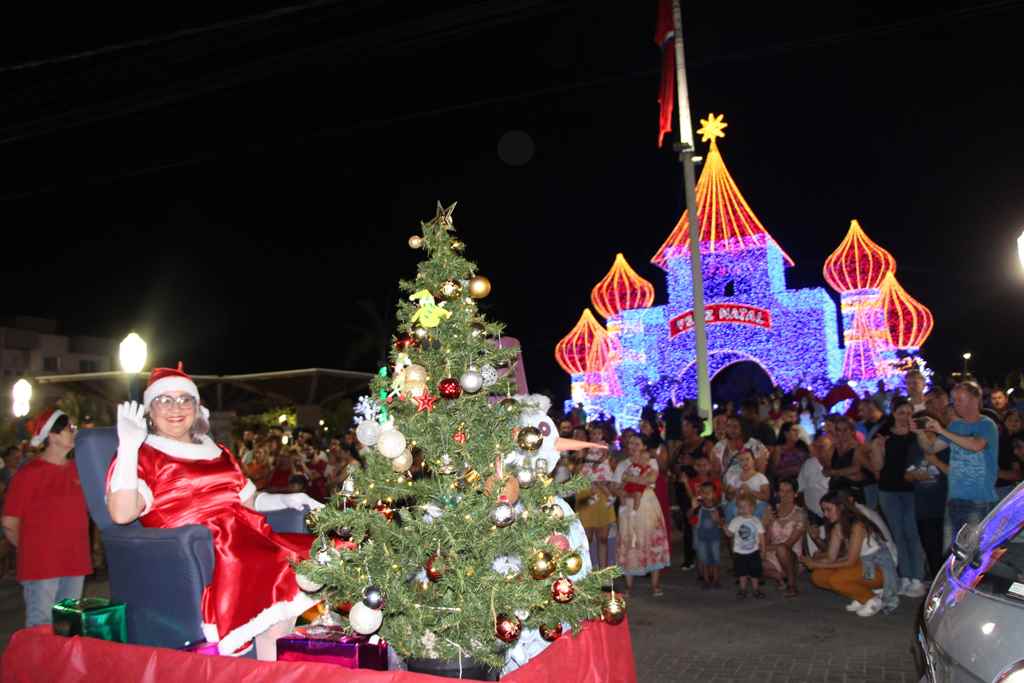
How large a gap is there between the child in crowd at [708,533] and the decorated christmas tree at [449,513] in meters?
4.86

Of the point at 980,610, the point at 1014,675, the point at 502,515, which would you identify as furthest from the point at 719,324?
the point at 1014,675

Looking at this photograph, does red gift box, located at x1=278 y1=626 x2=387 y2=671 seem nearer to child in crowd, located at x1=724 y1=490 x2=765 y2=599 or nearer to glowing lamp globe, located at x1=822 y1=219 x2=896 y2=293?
child in crowd, located at x1=724 y1=490 x2=765 y2=599

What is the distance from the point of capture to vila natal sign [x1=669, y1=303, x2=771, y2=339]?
2975cm

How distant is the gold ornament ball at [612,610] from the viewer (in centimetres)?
384

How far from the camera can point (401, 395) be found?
3.93 m

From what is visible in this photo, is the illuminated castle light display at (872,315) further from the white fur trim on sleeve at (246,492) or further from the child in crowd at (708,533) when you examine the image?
the white fur trim on sleeve at (246,492)

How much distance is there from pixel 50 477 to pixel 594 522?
5.25 metres

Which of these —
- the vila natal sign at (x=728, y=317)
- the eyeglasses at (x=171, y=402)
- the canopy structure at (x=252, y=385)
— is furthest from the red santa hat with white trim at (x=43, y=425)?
the vila natal sign at (x=728, y=317)

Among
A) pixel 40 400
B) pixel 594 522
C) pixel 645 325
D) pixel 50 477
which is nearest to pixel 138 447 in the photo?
pixel 50 477

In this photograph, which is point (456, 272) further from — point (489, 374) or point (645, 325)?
point (645, 325)

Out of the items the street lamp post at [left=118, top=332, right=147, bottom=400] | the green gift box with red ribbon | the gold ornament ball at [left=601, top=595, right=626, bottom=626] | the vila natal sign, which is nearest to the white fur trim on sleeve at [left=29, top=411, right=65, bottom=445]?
the street lamp post at [left=118, top=332, right=147, bottom=400]

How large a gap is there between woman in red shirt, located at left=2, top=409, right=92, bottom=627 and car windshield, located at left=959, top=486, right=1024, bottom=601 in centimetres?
597

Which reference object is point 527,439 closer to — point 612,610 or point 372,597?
point 612,610

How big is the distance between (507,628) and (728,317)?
27984 mm
